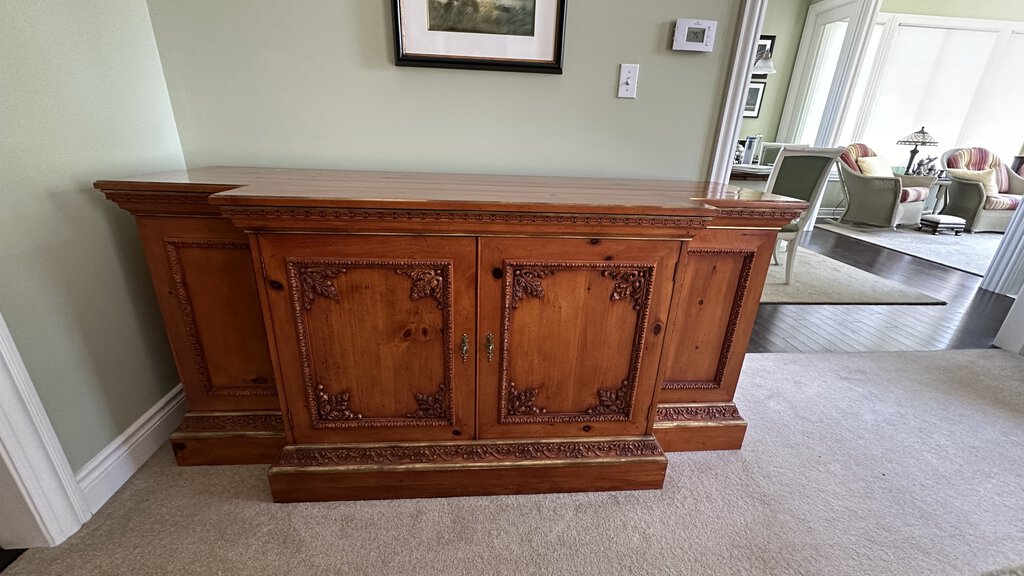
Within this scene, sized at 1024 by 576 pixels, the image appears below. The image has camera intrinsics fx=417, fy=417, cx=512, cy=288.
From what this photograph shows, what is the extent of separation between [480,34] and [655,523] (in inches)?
65.3

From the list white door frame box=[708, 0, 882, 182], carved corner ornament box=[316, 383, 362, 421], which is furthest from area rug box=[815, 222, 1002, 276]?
carved corner ornament box=[316, 383, 362, 421]

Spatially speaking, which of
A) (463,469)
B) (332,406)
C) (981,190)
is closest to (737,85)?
(463,469)

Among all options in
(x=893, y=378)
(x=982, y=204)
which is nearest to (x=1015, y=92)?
(x=982, y=204)

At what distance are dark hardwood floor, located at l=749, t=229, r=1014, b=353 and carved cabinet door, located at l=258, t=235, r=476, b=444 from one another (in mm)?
1884

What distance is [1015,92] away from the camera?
5.75 meters

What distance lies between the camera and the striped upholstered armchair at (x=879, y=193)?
500 centimetres

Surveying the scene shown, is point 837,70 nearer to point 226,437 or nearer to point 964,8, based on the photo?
point 964,8

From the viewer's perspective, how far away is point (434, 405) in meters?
1.24

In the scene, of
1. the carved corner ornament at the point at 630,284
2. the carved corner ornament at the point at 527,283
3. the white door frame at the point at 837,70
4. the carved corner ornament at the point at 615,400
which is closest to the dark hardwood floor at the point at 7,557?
the carved corner ornament at the point at 527,283

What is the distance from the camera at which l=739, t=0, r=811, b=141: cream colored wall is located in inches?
211

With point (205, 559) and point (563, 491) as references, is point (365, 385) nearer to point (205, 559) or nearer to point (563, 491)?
point (205, 559)

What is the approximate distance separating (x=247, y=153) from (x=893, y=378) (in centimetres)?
304

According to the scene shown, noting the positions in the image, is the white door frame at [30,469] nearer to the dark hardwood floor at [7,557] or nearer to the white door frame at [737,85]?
the dark hardwood floor at [7,557]

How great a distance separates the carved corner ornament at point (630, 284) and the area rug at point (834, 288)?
2247 mm
